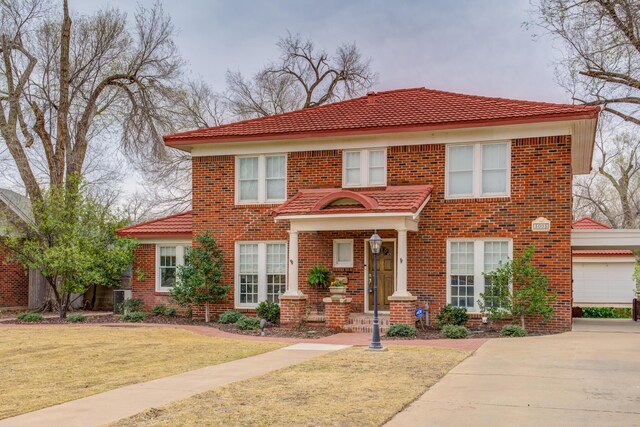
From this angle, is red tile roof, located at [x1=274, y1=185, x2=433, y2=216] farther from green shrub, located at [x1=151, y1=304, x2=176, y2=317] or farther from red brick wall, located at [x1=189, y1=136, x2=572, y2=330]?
green shrub, located at [x1=151, y1=304, x2=176, y2=317]

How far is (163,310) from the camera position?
71.4 feet

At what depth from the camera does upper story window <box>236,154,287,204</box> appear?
807 inches

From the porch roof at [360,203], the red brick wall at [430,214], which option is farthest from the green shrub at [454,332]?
the porch roof at [360,203]

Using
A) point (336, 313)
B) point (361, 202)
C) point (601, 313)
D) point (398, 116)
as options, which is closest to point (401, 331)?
point (336, 313)

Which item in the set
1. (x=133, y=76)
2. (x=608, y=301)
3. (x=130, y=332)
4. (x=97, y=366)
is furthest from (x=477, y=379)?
(x=133, y=76)

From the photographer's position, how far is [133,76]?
27219 millimetres

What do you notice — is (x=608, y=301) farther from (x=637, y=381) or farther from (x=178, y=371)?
(x=178, y=371)

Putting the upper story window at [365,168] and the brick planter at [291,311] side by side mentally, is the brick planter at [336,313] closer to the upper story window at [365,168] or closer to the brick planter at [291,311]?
the brick planter at [291,311]

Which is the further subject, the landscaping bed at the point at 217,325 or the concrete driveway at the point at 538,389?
the landscaping bed at the point at 217,325

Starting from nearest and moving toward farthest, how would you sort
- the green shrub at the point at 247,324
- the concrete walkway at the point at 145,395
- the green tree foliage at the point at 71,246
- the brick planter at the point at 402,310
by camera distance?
the concrete walkway at the point at 145,395
the brick planter at the point at 402,310
the green shrub at the point at 247,324
the green tree foliage at the point at 71,246

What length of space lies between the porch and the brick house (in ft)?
0.10

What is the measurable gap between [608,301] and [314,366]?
1927 cm

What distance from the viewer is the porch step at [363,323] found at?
1772 cm

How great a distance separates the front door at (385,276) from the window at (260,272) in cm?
267
